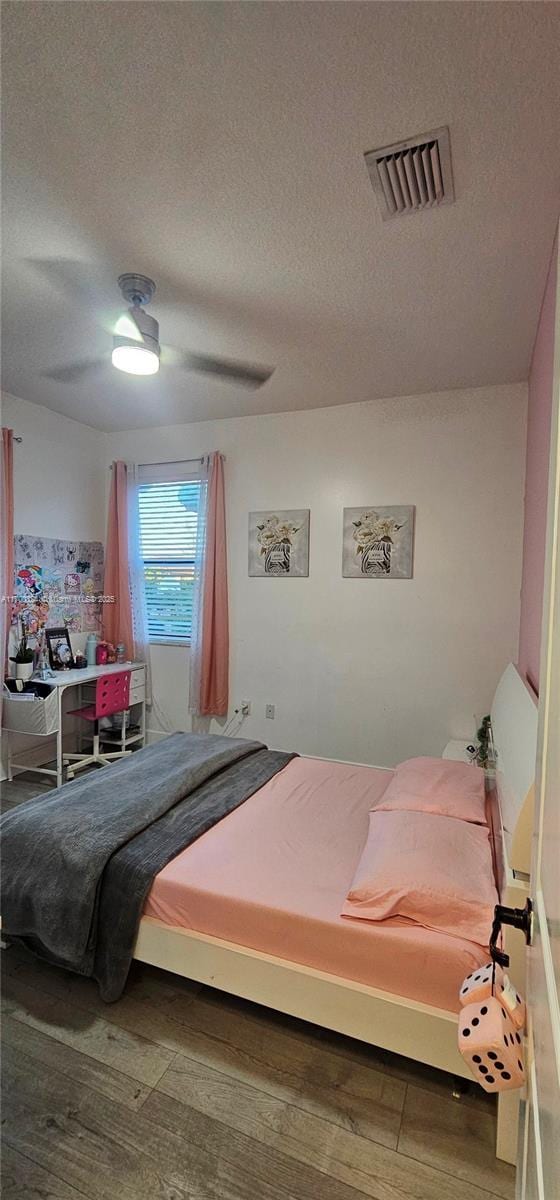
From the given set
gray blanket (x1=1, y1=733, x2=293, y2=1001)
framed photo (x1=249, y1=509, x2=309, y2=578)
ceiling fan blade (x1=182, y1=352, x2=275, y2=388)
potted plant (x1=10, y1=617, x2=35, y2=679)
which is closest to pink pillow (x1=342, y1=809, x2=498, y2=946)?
gray blanket (x1=1, y1=733, x2=293, y2=1001)

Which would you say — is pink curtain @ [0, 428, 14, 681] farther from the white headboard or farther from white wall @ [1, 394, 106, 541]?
the white headboard

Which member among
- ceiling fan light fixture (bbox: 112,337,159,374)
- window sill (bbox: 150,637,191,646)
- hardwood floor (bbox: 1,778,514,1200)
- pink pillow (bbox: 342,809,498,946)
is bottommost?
hardwood floor (bbox: 1,778,514,1200)

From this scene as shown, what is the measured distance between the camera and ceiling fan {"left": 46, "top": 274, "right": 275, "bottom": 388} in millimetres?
1956

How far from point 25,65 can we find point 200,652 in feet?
10.6

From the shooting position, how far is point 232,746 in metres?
2.75

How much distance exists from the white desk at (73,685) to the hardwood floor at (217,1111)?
1813mm

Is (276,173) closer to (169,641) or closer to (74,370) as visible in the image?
(74,370)

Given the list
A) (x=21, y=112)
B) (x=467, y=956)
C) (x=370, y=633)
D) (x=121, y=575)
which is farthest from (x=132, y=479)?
(x=467, y=956)

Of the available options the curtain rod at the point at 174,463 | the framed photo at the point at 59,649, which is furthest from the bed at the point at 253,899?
the curtain rod at the point at 174,463

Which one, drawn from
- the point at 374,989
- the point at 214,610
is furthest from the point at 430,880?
the point at 214,610

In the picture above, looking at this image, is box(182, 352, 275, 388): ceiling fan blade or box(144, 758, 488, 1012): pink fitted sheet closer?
box(144, 758, 488, 1012): pink fitted sheet

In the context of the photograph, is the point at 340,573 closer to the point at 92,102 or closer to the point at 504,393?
the point at 504,393

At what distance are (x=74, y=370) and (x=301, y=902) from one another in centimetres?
245

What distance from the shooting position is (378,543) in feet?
11.2
